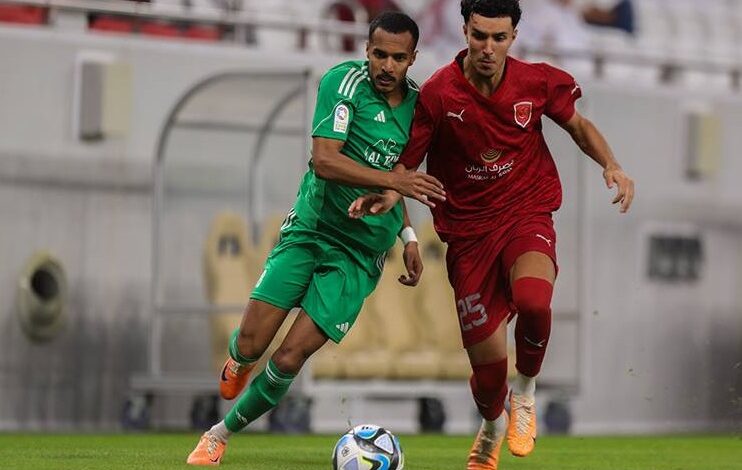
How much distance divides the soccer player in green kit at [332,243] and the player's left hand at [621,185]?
2.70ft

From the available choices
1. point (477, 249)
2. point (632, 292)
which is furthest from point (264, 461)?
point (632, 292)

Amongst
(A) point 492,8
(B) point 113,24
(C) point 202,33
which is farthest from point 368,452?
(C) point 202,33

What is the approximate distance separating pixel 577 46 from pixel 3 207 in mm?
7329

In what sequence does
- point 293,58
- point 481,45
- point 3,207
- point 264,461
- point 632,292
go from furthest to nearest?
point 632,292 < point 293,58 < point 3,207 < point 264,461 < point 481,45

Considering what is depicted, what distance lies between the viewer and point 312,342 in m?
9.08

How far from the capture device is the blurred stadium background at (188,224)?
643 inches

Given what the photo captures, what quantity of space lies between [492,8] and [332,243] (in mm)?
1366

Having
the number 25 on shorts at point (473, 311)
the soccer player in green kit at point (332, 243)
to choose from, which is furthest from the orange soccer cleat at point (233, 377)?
the number 25 on shorts at point (473, 311)

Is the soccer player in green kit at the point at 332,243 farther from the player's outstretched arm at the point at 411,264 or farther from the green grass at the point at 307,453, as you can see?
the green grass at the point at 307,453

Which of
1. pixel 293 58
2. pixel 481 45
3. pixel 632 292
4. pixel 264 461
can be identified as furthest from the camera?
pixel 632 292

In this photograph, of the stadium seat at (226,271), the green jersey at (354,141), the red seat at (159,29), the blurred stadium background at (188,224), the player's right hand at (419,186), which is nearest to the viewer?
the player's right hand at (419,186)

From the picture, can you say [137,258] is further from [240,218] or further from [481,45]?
[481,45]

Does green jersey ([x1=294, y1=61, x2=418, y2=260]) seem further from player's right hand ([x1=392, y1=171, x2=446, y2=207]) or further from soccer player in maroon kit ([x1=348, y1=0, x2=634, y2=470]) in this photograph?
player's right hand ([x1=392, y1=171, x2=446, y2=207])

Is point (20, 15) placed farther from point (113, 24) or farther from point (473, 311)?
point (473, 311)
